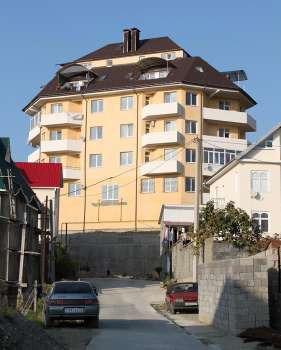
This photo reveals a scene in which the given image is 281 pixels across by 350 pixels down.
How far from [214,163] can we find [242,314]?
174ft

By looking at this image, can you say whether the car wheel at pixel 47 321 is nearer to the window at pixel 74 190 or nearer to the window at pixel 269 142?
the window at pixel 269 142

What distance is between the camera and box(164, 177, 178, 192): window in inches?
2886

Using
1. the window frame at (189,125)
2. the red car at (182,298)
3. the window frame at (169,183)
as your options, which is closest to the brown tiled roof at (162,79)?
the window frame at (189,125)

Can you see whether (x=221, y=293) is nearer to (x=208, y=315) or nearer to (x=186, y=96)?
(x=208, y=315)

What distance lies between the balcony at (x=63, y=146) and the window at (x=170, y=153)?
9.77 m

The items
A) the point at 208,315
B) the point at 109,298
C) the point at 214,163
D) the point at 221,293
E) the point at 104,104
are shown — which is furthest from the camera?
the point at 104,104

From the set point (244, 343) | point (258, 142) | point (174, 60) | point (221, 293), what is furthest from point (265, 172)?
point (244, 343)

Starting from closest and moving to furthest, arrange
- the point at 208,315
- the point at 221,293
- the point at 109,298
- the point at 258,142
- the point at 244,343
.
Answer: the point at 244,343, the point at 221,293, the point at 208,315, the point at 109,298, the point at 258,142

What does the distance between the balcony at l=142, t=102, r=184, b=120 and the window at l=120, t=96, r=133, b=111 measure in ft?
7.86

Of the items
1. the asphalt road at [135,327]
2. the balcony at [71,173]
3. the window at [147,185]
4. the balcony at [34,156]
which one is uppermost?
the balcony at [34,156]

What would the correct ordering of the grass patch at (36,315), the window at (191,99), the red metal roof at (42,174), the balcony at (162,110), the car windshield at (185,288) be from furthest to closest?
the window at (191,99), the balcony at (162,110), the red metal roof at (42,174), the car windshield at (185,288), the grass patch at (36,315)

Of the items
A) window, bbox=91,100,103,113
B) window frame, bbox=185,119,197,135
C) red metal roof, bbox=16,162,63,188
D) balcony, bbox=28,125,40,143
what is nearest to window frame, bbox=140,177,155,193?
window frame, bbox=185,119,197,135

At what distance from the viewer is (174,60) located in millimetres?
80875

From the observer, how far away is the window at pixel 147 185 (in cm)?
7444
